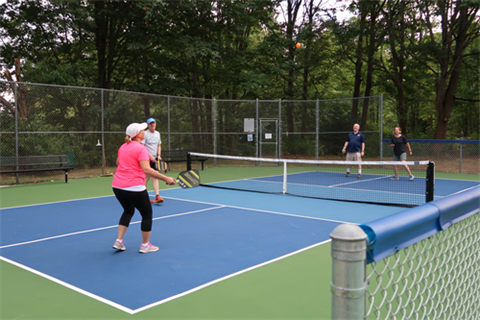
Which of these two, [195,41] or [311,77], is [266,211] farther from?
[311,77]

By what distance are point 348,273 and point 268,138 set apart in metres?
20.2

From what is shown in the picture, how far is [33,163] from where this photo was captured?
13547 millimetres

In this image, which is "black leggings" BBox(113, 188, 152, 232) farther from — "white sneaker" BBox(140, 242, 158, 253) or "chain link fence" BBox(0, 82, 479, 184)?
"chain link fence" BBox(0, 82, 479, 184)

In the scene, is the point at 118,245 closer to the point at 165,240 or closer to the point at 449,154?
the point at 165,240

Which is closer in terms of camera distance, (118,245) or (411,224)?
(411,224)

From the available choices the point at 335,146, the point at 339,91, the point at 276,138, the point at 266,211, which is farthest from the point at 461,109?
the point at 266,211

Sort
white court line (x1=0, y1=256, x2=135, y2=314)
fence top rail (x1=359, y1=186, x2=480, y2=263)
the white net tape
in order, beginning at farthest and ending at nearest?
white court line (x1=0, y1=256, x2=135, y2=314) → the white net tape → fence top rail (x1=359, y1=186, x2=480, y2=263)

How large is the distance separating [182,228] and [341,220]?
2.99 m

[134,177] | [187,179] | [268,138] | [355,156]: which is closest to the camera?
[134,177]

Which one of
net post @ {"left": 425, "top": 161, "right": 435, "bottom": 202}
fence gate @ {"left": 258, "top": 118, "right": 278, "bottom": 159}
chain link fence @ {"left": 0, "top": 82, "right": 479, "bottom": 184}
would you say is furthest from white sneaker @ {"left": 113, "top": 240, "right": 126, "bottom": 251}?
fence gate @ {"left": 258, "top": 118, "right": 278, "bottom": 159}

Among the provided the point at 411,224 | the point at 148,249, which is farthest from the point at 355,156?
the point at 411,224

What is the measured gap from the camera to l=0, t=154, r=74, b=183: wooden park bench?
13063 millimetres

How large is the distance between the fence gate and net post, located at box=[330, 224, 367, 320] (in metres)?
20.0

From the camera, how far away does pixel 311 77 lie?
28.2 metres
